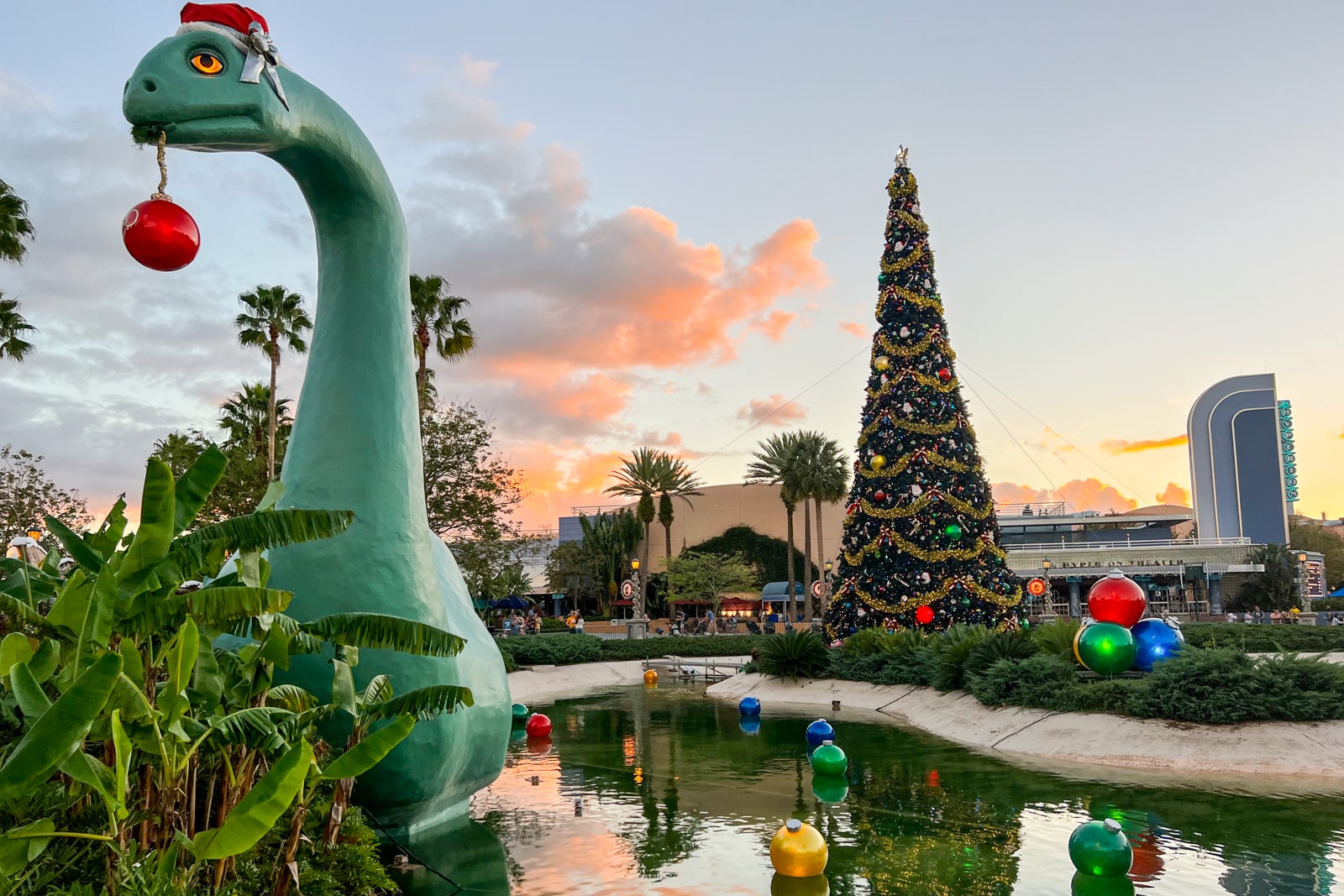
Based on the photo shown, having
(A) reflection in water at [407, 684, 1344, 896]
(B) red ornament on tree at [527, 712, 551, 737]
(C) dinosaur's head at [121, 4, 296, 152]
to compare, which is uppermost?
(C) dinosaur's head at [121, 4, 296, 152]

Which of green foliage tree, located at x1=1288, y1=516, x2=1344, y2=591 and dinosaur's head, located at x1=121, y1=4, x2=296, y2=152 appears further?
green foliage tree, located at x1=1288, y1=516, x2=1344, y2=591

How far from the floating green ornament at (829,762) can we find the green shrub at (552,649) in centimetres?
1707

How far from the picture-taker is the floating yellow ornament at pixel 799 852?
22.4ft

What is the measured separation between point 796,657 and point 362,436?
16066mm

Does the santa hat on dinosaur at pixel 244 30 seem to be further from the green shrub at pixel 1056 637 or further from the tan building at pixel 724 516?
the tan building at pixel 724 516

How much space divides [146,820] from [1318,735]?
41.2 ft

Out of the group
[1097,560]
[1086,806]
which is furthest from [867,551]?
[1097,560]

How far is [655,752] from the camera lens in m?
13.3

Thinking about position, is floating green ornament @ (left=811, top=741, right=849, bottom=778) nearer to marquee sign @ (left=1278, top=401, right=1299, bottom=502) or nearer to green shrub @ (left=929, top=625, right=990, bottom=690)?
green shrub @ (left=929, top=625, right=990, bottom=690)

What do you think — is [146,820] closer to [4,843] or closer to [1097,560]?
[4,843]

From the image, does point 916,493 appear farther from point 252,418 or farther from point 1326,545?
point 1326,545

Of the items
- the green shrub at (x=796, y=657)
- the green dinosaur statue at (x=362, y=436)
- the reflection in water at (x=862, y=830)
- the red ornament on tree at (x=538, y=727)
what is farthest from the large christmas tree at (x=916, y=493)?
the green dinosaur statue at (x=362, y=436)

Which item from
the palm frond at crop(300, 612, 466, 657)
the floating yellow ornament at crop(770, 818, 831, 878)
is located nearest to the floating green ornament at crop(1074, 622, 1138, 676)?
the floating yellow ornament at crop(770, 818, 831, 878)

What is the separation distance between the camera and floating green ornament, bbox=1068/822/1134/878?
669cm
